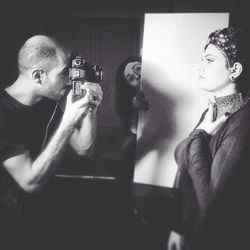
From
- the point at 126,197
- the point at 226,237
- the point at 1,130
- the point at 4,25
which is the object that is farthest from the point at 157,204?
the point at 4,25

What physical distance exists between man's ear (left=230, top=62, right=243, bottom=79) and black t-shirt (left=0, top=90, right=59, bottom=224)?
88cm

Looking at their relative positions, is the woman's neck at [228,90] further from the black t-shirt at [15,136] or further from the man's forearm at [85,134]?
the black t-shirt at [15,136]

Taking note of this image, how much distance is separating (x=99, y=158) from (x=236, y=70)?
768 millimetres

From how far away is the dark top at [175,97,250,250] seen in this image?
1.26 meters

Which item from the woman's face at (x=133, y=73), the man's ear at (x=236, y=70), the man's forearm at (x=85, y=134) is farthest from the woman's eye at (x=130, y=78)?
the man's ear at (x=236, y=70)

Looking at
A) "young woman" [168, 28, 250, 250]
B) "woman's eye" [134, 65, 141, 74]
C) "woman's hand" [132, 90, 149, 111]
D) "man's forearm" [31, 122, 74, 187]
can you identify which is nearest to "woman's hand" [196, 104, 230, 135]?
"young woman" [168, 28, 250, 250]

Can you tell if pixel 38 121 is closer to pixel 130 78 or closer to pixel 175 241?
pixel 130 78

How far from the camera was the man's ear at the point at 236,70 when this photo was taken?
1.27 m

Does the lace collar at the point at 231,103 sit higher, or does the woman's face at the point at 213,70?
the woman's face at the point at 213,70

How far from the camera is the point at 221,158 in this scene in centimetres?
126

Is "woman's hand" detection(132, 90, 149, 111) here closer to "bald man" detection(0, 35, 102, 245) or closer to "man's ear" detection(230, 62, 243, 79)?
"bald man" detection(0, 35, 102, 245)

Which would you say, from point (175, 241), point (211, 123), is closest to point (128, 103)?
point (211, 123)

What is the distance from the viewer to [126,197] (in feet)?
4.78

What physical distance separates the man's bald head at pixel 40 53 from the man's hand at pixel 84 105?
0.20 m
